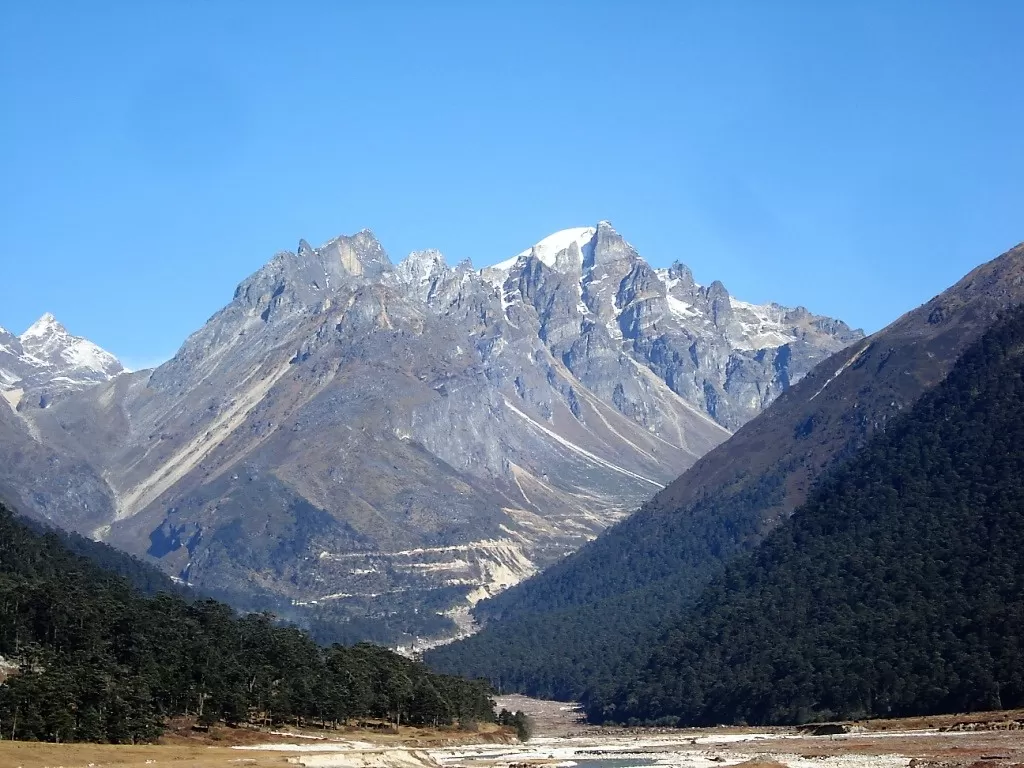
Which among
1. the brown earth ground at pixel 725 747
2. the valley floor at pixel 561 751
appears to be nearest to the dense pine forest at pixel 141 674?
the brown earth ground at pixel 725 747

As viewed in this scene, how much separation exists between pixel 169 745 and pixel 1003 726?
319 ft

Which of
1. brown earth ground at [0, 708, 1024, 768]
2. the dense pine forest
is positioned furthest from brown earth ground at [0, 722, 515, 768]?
the dense pine forest

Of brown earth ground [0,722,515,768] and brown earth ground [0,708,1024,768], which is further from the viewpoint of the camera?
brown earth ground [0,708,1024,768]

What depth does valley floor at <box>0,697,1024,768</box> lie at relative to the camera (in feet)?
394

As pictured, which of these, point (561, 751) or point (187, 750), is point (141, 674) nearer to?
point (187, 750)

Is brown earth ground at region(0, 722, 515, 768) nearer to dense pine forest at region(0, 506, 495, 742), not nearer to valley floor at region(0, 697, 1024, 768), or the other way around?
valley floor at region(0, 697, 1024, 768)

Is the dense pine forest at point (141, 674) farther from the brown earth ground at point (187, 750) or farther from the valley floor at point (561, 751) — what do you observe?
the valley floor at point (561, 751)

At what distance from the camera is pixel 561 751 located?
193875 mm

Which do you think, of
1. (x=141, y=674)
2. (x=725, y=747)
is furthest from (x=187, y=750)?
(x=725, y=747)

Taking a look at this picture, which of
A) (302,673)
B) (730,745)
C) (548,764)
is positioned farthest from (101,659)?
(730,745)

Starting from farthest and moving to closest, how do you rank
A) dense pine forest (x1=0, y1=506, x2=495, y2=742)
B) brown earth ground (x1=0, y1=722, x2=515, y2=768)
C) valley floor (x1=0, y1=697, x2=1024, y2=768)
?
1. dense pine forest (x1=0, y1=506, x2=495, y2=742)
2. valley floor (x1=0, y1=697, x2=1024, y2=768)
3. brown earth ground (x1=0, y1=722, x2=515, y2=768)

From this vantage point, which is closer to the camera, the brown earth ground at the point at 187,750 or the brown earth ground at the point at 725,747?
the brown earth ground at the point at 187,750

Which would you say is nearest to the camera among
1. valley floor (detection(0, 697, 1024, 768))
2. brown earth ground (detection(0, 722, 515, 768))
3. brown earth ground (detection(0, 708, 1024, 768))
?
brown earth ground (detection(0, 722, 515, 768))

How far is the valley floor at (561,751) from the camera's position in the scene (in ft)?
394
